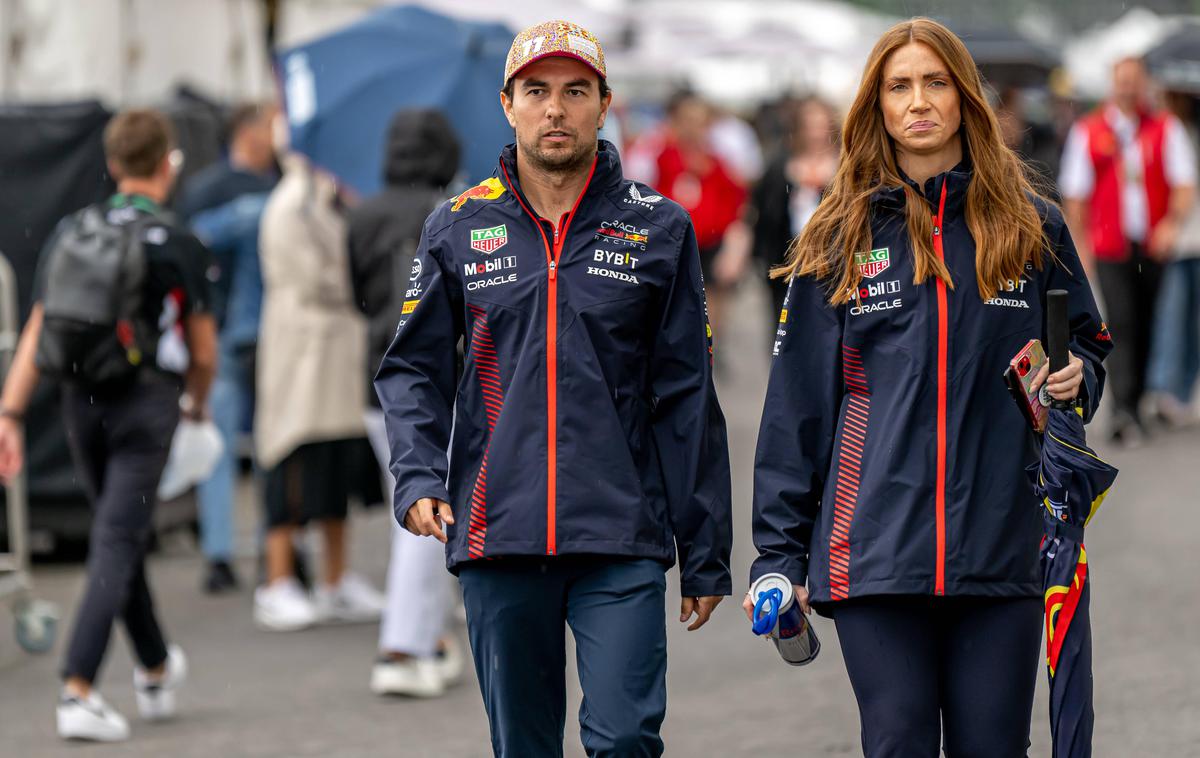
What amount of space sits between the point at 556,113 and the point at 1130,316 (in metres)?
9.53

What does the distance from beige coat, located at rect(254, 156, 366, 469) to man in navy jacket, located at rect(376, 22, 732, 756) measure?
4718 millimetres

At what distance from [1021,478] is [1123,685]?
3453 millimetres

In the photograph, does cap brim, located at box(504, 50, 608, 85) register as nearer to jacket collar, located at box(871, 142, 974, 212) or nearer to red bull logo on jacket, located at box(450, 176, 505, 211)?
Result: red bull logo on jacket, located at box(450, 176, 505, 211)

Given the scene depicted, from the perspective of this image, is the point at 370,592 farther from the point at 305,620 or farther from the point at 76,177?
the point at 76,177

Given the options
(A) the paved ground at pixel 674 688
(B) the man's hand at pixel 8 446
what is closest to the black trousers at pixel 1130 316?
(A) the paved ground at pixel 674 688

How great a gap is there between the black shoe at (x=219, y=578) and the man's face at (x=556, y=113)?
6015mm

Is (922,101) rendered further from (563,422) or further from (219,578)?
(219,578)

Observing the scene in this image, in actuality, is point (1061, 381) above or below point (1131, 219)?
above

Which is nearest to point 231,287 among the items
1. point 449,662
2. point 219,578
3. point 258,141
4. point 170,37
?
point 258,141

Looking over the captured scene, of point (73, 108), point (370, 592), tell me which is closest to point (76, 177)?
point (73, 108)

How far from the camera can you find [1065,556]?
4.19m

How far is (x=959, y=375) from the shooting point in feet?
14.0

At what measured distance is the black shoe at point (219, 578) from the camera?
33.6 feet

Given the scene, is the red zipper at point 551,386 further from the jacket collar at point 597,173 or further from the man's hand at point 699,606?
the man's hand at point 699,606
